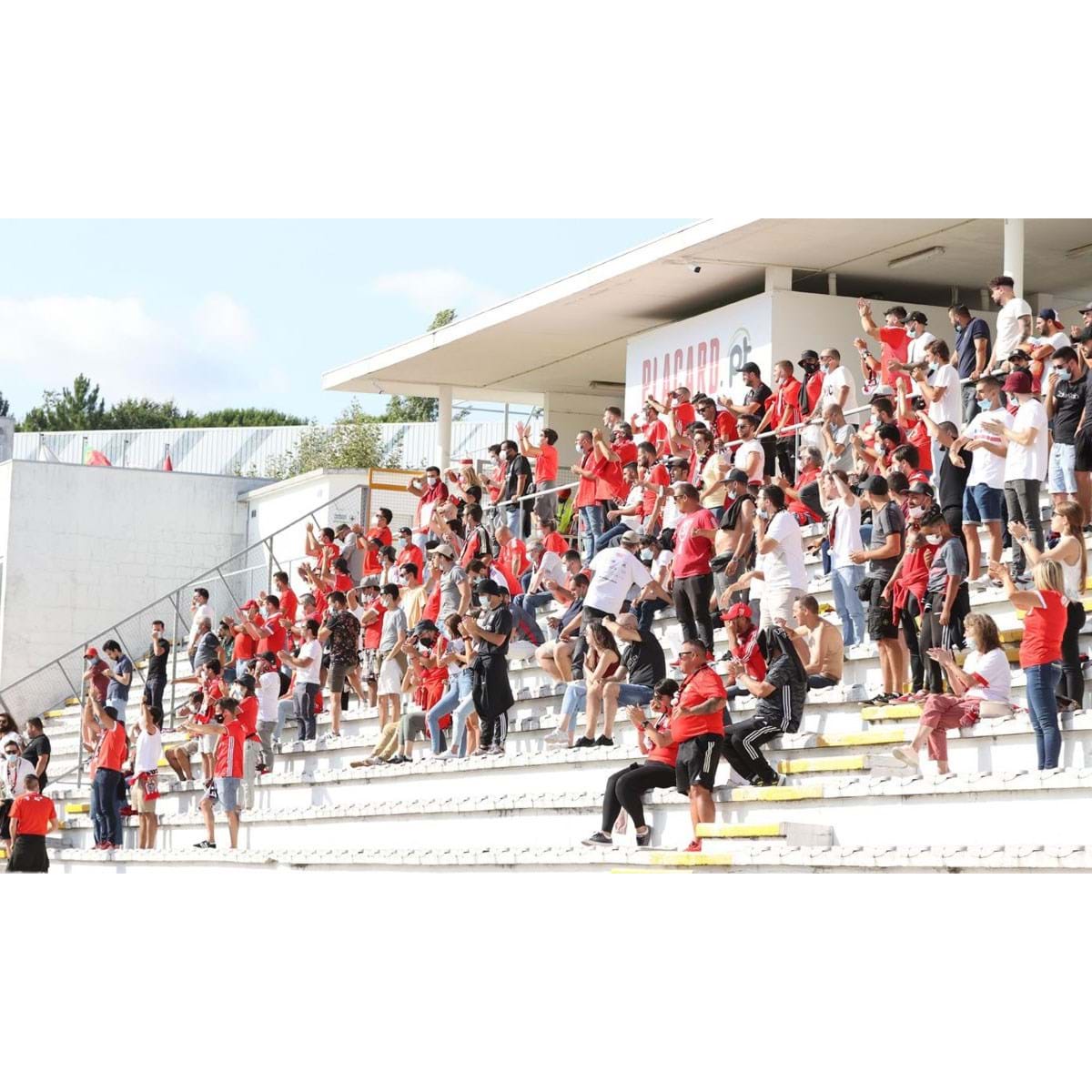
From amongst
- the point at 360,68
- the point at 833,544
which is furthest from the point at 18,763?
the point at 360,68

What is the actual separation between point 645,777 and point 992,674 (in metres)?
2.26

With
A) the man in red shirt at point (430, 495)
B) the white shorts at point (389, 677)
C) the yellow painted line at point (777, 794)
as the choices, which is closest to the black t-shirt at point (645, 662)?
A: the yellow painted line at point (777, 794)

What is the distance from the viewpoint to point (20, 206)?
30.7 feet

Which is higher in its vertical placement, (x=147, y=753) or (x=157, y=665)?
(x=157, y=665)

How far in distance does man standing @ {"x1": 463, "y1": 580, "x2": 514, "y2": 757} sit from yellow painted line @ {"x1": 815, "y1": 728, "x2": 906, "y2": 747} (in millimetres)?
3504

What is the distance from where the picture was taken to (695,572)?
13328 mm

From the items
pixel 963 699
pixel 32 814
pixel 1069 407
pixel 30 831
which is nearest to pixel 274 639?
pixel 32 814

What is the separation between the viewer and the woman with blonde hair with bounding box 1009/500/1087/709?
400 inches

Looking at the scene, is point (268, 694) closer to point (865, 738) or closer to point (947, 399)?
point (947, 399)

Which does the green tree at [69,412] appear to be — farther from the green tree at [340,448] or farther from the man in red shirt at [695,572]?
the man in red shirt at [695,572]

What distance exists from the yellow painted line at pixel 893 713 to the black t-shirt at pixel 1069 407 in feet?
7.24

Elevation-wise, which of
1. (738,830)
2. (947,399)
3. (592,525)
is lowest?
(738,830)

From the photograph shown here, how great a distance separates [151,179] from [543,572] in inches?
311

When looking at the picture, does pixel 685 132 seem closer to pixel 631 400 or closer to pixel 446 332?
pixel 631 400
